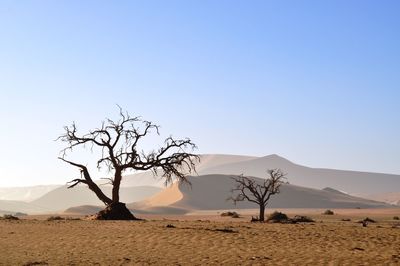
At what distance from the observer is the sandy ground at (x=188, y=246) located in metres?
15.2

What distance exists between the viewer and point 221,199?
106250 mm

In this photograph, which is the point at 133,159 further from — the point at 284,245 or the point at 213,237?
the point at 284,245

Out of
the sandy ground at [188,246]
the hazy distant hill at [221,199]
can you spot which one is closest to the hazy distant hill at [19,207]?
the hazy distant hill at [221,199]

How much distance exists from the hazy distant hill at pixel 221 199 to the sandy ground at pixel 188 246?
70.6m

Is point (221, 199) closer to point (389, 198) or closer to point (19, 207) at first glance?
point (389, 198)

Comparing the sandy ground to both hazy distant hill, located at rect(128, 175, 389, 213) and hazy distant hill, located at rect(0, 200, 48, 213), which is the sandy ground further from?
hazy distant hill, located at rect(0, 200, 48, 213)

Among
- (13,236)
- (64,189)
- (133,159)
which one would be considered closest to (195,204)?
(133,159)

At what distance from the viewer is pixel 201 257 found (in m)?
15.8

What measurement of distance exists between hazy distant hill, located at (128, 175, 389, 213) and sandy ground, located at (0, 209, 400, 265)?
70.6m

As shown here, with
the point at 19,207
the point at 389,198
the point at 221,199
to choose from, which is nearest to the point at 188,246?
the point at 221,199

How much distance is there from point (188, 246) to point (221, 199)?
3488 inches

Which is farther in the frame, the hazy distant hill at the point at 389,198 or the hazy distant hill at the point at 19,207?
the hazy distant hill at the point at 19,207

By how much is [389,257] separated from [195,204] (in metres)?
82.7

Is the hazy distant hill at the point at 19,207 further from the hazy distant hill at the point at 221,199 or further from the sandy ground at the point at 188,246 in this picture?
the sandy ground at the point at 188,246
